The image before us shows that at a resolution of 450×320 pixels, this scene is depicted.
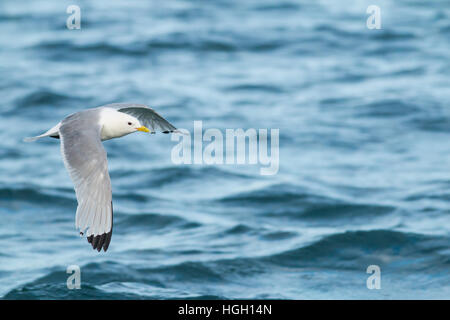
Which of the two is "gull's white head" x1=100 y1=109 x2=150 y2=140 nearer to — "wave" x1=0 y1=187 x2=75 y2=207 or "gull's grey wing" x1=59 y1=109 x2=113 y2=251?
"gull's grey wing" x1=59 y1=109 x2=113 y2=251

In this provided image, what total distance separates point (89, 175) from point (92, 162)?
0.13m

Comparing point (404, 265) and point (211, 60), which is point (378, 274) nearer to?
point (404, 265)

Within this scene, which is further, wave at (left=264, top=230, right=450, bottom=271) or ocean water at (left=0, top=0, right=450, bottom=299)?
wave at (left=264, top=230, right=450, bottom=271)

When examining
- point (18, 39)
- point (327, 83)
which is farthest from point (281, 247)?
point (18, 39)

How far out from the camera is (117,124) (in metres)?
8.78

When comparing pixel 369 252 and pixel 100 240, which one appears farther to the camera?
pixel 369 252

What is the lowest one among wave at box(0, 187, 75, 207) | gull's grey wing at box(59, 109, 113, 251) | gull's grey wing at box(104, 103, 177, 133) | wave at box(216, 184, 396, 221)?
gull's grey wing at box(59, 109, 113, 251)

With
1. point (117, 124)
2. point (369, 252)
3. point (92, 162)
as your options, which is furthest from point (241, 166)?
point (92, 162)

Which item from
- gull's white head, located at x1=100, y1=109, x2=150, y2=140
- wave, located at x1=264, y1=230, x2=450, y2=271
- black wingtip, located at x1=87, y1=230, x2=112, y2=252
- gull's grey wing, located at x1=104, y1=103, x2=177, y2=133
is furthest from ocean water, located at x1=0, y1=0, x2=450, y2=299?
black wingtip, located at x1=87, y1=230, x2=112, y2=252

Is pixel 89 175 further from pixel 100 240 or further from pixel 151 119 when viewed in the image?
pixel 151 119

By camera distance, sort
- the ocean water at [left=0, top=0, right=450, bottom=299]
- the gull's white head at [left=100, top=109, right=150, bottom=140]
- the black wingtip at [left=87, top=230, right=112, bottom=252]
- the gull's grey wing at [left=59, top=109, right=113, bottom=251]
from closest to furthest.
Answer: the black wingtip at [left=87, top=230, right=112, bottom=252] → the gull's grey wing at [left=59, top=109, right=113, bottom=251] → the gull's white head at [left=100, top=109, right=150, bottom=140] → the ocean water at [left=0, top=0, right=450, bottom=299]

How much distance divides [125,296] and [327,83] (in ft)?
40.0

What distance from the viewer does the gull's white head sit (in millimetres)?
8766

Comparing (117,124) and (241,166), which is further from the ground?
(241,166)
